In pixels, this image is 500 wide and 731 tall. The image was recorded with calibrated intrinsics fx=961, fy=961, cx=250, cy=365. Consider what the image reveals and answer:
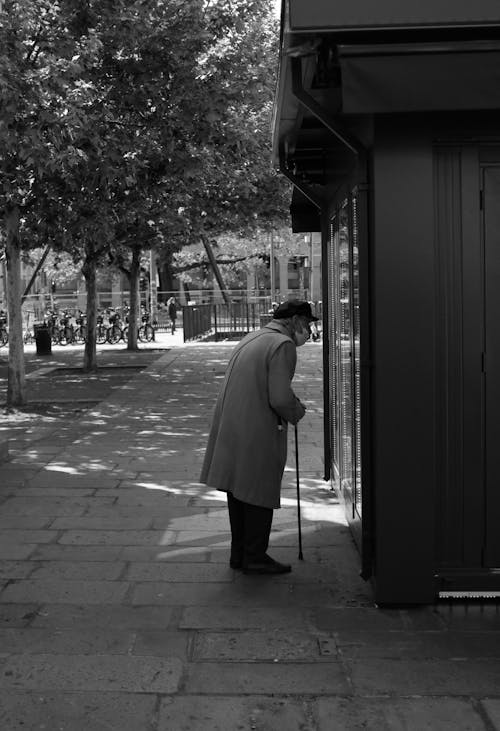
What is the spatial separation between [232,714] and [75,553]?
255cm

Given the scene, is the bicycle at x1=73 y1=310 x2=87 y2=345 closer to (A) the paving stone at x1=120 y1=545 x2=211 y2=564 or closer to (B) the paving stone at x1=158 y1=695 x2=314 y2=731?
(A) the paving stone at x1=120 y1=545 x2=211 y2=564

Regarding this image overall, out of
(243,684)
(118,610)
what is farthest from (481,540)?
(118,610)

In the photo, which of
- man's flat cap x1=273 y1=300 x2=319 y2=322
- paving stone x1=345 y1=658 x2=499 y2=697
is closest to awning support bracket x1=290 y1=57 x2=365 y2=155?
man's flat cap x1=273 y1=300 x2=319 y2=322

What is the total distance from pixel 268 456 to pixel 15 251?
9.44m

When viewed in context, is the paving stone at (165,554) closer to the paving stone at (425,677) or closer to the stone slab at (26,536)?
the stone slab at (26,536)

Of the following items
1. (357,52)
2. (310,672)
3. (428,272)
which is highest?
(357,52)

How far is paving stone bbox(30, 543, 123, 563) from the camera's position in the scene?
5.98m

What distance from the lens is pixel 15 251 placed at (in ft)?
45.9

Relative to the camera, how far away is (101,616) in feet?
16.1

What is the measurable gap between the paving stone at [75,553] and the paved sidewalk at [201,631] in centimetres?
2

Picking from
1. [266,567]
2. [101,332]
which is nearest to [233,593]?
[266,567]

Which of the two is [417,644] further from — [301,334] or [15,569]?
[15,569]

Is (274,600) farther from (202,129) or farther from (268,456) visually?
(202,129)

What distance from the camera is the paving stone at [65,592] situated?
518 centimetres
